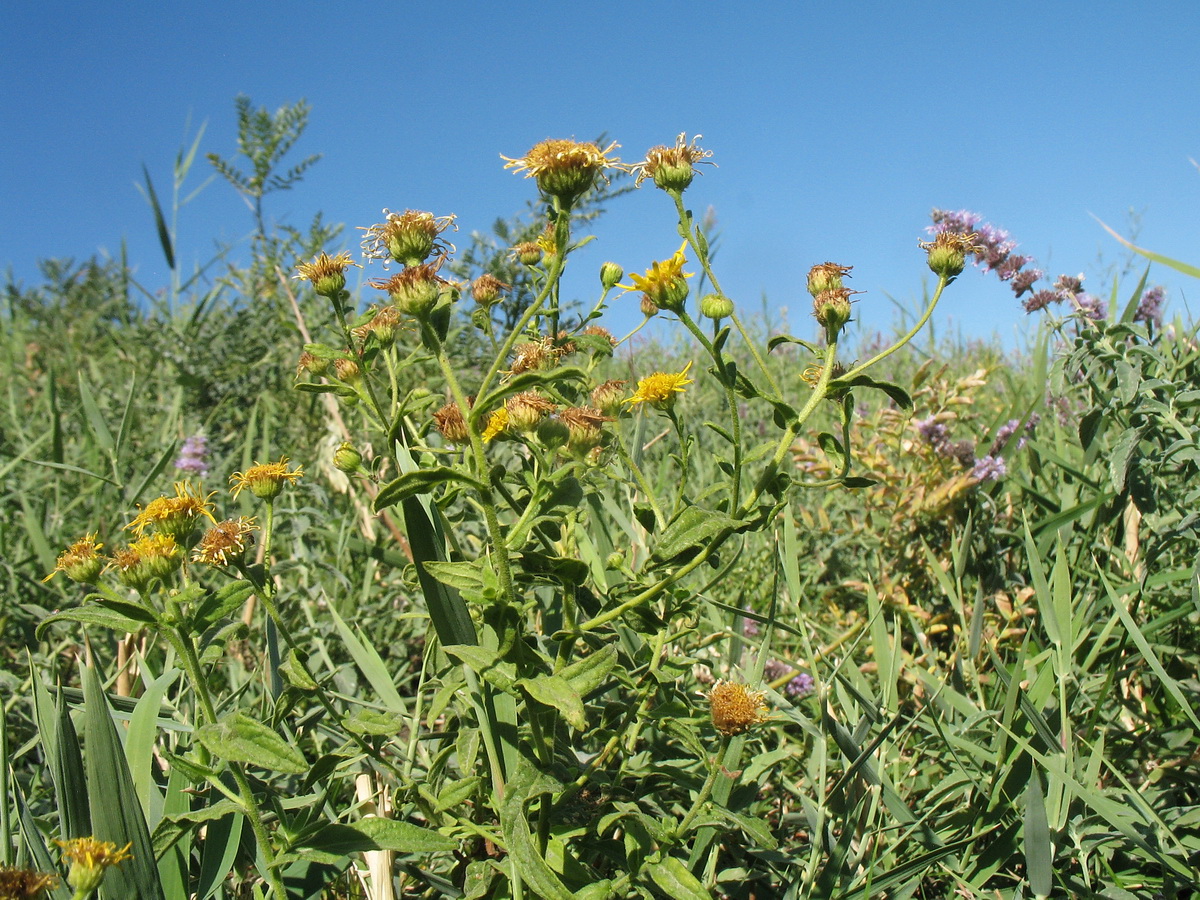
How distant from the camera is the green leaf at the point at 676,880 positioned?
3.23 feet

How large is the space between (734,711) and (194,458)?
7.01 feet

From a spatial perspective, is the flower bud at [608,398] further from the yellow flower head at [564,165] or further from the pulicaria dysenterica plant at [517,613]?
the yellow flower head at [564,165]

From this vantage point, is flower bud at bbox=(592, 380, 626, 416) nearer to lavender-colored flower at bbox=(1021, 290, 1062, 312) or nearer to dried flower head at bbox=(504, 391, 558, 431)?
dried flower head at bbox=(504, 391, 558, 431)

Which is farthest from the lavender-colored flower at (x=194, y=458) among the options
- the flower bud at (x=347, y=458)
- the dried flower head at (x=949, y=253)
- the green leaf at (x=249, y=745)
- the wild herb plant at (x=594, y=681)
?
the dried flower head at (x=949, y=253)

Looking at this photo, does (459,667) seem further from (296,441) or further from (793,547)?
(296,441)

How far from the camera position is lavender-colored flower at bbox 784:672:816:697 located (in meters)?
1.82

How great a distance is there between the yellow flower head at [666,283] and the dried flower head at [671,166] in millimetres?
137

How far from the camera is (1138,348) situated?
1630 mm

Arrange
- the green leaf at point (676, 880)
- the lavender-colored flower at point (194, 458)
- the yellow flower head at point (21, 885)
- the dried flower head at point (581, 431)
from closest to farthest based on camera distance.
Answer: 1. the yellow flower head at point (21, 885)
2. the green leaf at point (676, 880)
3. the dried flower head at point (581, 431)
4. the lavender-colored flower at point (194, 458)

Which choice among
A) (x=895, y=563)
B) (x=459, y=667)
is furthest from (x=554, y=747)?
(x=895, y=563)

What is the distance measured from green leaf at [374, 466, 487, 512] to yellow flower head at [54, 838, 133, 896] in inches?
16.9

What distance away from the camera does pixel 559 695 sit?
91cm

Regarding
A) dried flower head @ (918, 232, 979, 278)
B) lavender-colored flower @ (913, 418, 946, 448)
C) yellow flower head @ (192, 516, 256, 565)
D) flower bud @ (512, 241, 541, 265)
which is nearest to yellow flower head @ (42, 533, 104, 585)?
yellow flower head @ (192, 516, 256, 565)

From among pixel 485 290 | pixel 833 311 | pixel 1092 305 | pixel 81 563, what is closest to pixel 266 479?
pixel 81 563
